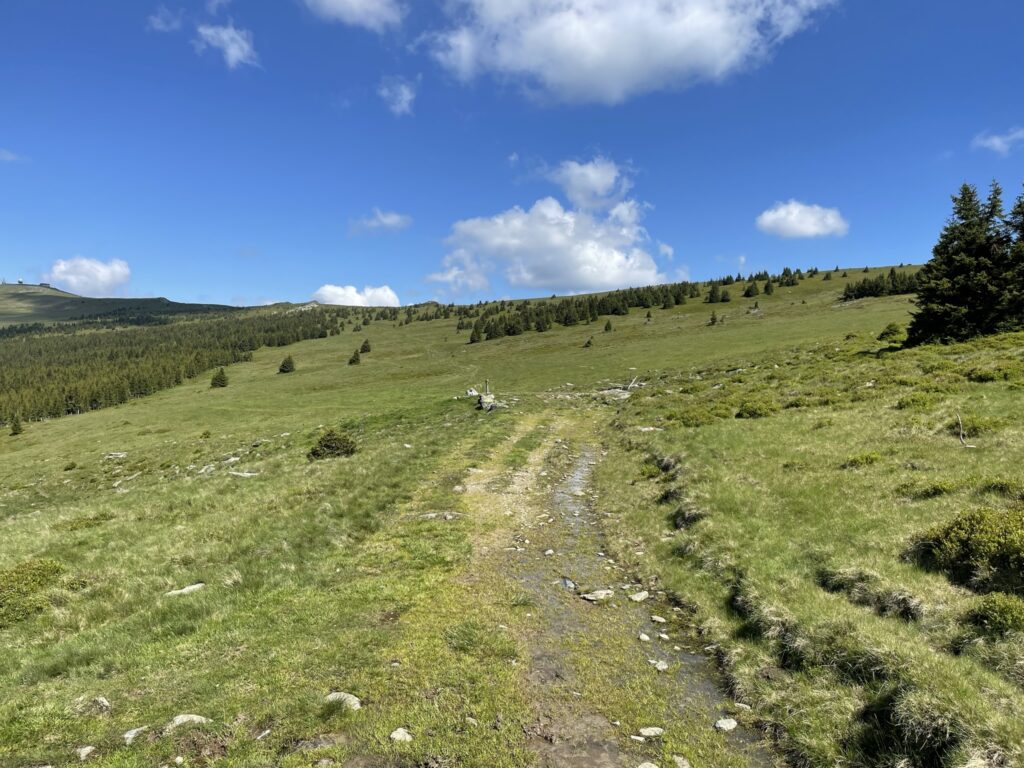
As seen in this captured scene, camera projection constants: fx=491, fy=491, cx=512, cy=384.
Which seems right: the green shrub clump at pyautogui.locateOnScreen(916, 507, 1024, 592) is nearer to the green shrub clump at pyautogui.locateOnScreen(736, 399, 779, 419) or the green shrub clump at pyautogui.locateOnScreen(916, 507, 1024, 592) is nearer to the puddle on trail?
the puddle on trail

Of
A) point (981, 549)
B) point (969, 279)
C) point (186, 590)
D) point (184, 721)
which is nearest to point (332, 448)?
point (186, 590)

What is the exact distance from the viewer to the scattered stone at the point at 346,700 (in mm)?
7266

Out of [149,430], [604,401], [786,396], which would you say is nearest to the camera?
[786,396]

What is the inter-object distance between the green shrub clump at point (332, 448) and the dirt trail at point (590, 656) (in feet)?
55.4

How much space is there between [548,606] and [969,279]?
51.2m

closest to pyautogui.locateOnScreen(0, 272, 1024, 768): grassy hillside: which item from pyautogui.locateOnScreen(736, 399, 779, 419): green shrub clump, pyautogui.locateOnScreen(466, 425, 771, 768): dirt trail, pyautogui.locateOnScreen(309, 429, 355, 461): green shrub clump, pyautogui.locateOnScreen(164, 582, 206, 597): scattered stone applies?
pyautogui.locateOnScreen(466, 425, 771, 768): dirt trail

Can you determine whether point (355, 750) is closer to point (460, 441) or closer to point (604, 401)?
point (460, 441)

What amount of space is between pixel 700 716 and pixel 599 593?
4.18 metres

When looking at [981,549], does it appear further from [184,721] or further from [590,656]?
[184,721]

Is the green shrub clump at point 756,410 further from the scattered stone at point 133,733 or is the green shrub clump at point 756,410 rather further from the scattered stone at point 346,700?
the scattered stone at point 133,733

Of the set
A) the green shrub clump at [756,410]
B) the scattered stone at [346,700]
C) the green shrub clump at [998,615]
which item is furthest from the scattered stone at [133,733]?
the green shrub clump at [756,410]

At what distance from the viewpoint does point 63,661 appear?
29.8ft

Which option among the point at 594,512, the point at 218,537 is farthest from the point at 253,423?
the point at 594,512

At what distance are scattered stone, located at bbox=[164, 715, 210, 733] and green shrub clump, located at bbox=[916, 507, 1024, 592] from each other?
42.5 feet
